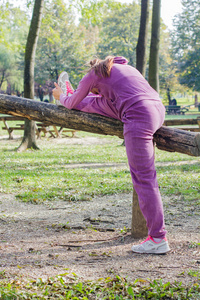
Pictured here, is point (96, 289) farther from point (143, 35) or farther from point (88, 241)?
point (143, 35)

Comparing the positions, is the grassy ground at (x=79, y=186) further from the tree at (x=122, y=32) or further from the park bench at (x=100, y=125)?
the tree at (x=122, y=32)

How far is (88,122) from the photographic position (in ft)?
13.0

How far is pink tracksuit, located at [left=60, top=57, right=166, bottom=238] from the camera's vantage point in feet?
10.8

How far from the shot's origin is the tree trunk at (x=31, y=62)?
1201 centimetres

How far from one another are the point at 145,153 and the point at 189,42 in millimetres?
45981

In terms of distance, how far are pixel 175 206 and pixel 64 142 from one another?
10.8m

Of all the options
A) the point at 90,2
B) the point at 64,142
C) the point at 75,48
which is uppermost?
the point at 75,48

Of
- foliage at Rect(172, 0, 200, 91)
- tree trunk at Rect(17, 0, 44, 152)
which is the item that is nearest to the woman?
tree trunk at Rect(17, 0, 44, 152)

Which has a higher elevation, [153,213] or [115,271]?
[153,213]

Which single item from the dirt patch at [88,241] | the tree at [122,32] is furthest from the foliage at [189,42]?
the dirt patch at [88,241]

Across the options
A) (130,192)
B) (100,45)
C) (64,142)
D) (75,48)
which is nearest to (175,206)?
(130,192)

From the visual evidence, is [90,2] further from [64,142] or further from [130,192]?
[130,192]

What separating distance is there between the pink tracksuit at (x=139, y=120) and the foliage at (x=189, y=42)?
142 ft

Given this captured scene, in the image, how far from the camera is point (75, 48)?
44438 mm
